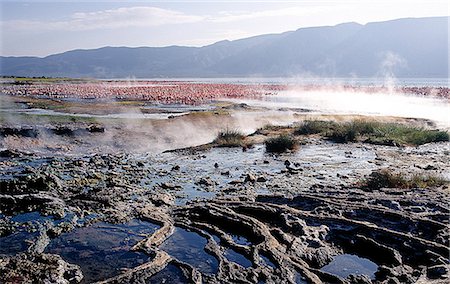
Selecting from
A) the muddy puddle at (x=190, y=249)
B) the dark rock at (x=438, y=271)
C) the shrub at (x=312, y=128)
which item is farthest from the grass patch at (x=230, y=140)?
the dark rock at (x=438, y=271)

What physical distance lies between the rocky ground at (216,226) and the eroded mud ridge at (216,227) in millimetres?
32

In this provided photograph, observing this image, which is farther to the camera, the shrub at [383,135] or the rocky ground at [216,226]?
the shrub at [383,135]

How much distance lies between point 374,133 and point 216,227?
19118mm

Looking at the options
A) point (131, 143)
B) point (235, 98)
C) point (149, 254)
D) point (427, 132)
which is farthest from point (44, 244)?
point (235, 98)

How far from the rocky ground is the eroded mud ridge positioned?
0.03 metres

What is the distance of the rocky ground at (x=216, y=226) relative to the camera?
8656 mm

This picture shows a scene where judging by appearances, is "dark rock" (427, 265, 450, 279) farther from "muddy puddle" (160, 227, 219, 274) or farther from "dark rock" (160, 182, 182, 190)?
"dark rock" (160, 182, 182, 190)

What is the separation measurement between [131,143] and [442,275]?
19546 millimetres

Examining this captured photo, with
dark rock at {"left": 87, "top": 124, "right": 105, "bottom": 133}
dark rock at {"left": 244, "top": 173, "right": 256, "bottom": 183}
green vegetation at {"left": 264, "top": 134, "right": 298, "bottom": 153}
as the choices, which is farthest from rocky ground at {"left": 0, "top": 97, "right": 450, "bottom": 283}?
dark rock at {"left": 87, "top": 124, "right": 105, "bottom": 133}

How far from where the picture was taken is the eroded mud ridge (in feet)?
28.4

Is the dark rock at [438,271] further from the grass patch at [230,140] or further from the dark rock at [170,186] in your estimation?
the grass patch at [230,140]

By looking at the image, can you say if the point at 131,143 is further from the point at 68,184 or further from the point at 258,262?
the point at 258,262

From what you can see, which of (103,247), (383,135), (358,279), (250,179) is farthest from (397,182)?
(383,135)

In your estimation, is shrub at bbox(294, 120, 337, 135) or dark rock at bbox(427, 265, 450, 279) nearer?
dark rock at bbox(427, 265, 450, 279)
